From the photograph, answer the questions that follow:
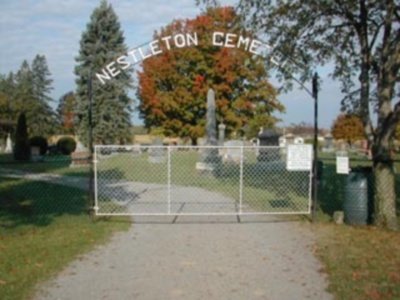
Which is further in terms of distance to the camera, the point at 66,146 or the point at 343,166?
the point at 66,146

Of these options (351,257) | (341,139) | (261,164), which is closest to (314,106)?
(351,257)

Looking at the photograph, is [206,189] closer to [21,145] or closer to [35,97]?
[21,145]

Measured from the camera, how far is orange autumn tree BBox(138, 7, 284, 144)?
50.3 meters

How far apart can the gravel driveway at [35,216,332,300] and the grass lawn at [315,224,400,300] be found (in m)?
0.23

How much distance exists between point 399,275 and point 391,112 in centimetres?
445

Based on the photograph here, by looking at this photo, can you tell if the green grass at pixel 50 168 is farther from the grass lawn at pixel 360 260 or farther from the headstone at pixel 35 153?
the grass lawn at pixel 360 260

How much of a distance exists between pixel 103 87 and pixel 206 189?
110 ft

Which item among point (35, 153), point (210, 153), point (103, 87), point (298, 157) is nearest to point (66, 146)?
point (103, 87)

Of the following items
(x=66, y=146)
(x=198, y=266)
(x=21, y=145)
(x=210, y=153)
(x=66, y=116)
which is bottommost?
(x=198, y=266)

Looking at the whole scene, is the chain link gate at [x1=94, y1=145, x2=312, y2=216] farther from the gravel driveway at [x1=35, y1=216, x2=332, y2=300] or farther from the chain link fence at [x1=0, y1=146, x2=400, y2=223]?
the gravel driveway at [x1=35, y1=216, x2=332, y2=300]

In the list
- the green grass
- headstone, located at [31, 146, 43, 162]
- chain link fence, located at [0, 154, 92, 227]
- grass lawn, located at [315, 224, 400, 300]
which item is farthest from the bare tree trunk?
headstone, located at [31, 146, 43, 162]

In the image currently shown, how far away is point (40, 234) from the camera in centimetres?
1035

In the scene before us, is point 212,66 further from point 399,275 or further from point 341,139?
point 399,275

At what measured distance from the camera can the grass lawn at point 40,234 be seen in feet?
24.0
